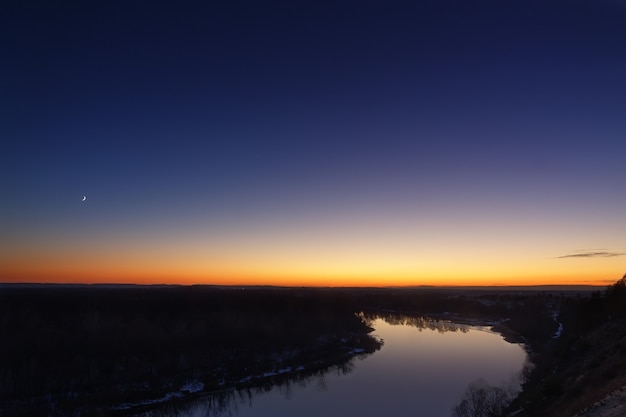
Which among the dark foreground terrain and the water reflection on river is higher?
the dark foreground terrain

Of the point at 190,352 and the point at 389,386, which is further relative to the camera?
the point at 190,352

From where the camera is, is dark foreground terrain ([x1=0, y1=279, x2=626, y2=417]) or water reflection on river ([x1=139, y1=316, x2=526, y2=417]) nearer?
dark foreground terrain ([x1=0, y1=279, x2=626, y2=417])

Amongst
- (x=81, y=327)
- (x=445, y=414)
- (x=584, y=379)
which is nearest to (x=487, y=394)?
(x=445, y=414)

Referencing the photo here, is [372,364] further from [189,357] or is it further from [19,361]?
[19,361]

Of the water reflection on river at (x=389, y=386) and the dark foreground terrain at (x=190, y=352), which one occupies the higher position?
the dark foreground terrain at (x=190, y=352)

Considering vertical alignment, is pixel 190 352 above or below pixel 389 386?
above
